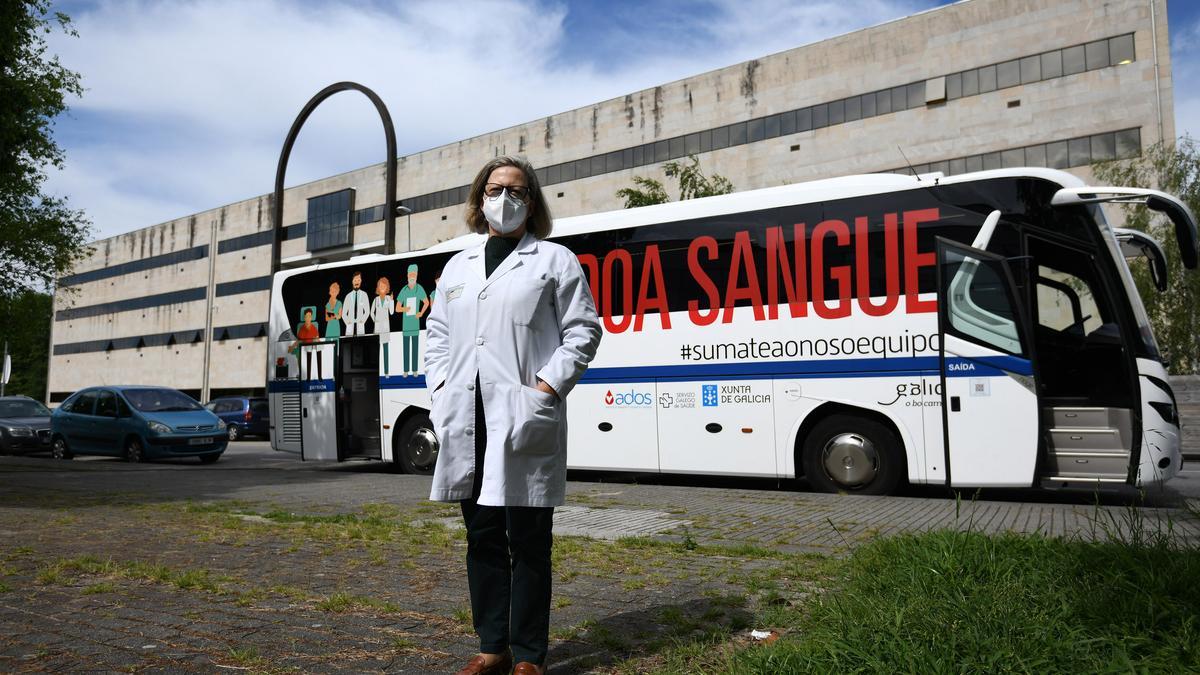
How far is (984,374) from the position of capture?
8688 mm

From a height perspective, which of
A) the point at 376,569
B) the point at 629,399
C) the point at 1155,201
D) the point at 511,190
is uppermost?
the point at 1155,201

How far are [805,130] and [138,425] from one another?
27843mm

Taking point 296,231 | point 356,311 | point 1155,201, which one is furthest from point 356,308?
point 296,231

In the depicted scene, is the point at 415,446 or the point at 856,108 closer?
the point at 415,446

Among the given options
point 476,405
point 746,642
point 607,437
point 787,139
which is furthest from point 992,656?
point 787,139

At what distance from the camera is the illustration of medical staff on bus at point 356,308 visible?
536 inches

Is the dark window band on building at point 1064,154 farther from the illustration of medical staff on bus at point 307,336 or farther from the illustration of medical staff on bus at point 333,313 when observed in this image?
the illustration of medical staff on bus at point 307,336

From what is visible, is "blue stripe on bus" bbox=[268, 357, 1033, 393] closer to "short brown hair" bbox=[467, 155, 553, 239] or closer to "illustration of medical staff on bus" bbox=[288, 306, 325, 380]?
"illustration of medical staff on bus" bbox=[288, 306, 325, 380]

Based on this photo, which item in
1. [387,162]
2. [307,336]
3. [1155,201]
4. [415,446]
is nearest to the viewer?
[1155,201]

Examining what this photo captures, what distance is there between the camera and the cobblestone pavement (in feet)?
11.3

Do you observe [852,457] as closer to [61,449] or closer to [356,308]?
[356,308]

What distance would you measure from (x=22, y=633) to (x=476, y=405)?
2.25 metres

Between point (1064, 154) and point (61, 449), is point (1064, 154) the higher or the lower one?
the higher one

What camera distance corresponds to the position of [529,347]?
3.21m
